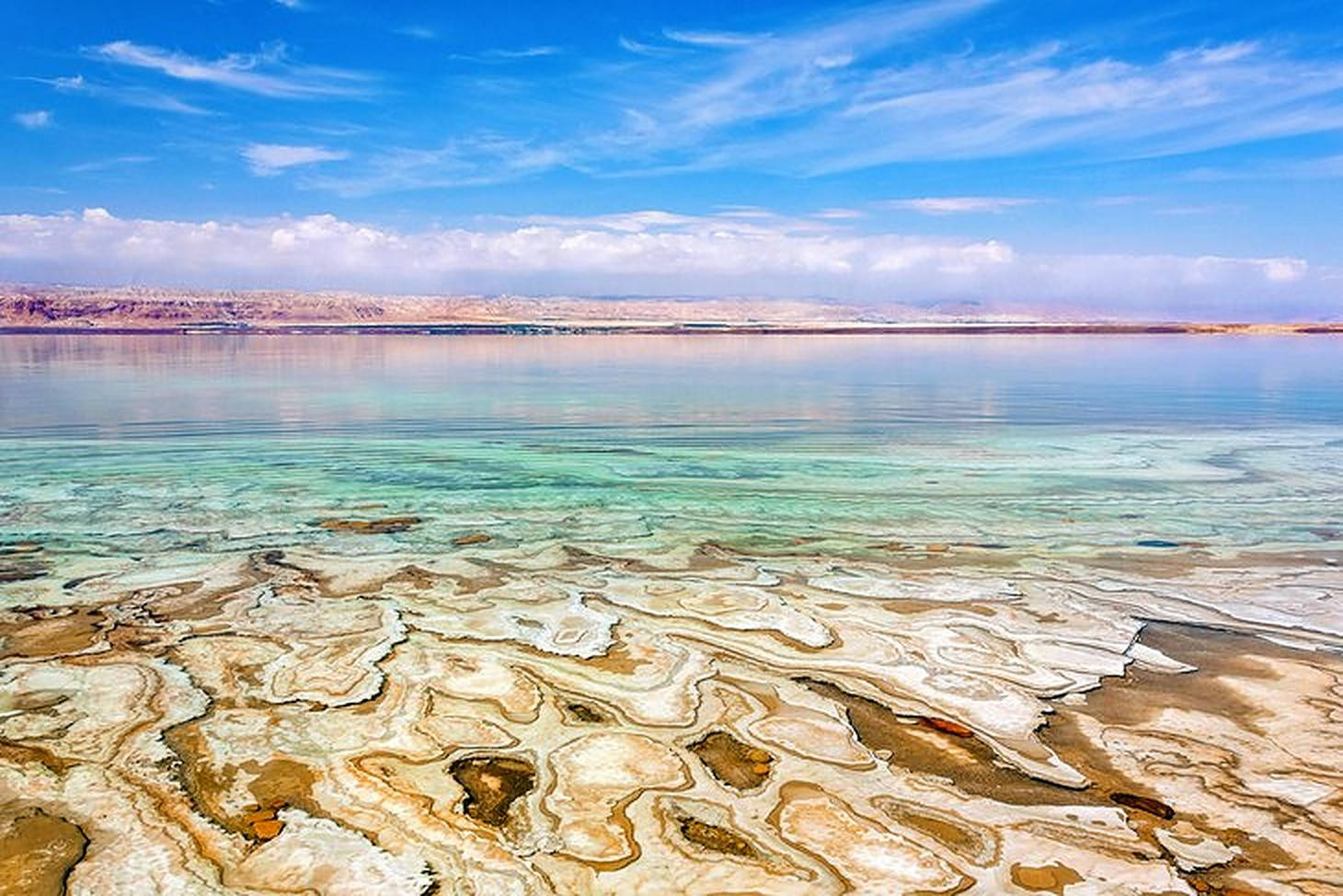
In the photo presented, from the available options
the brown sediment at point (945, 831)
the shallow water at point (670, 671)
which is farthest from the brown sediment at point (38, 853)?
the brown sediment at point (945, 831)

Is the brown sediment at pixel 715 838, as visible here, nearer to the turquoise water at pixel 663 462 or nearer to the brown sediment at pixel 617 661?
the brown sediment at pixel 617 661

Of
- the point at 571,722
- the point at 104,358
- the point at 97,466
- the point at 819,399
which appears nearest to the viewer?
the point at 571,722

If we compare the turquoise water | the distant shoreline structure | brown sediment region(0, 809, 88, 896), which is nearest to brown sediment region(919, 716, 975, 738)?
the turquoise water

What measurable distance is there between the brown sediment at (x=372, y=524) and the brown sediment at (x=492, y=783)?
4.21 m

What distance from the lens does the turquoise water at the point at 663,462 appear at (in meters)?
8.04

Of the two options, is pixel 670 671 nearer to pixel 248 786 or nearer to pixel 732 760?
pixel 732 760

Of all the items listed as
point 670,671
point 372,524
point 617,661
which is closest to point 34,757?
point 617,661

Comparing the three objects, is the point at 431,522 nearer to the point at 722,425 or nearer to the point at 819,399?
the point at 722,425

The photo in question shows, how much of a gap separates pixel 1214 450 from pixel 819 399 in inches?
314

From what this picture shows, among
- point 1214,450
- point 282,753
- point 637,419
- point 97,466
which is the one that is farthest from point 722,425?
point 282,753

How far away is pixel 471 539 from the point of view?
25.2 ft

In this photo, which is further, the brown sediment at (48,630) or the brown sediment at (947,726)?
the brown sediment at (48,630)

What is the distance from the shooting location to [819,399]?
1903cm

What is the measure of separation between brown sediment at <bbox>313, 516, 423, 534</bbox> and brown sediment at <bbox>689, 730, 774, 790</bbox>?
447cm
